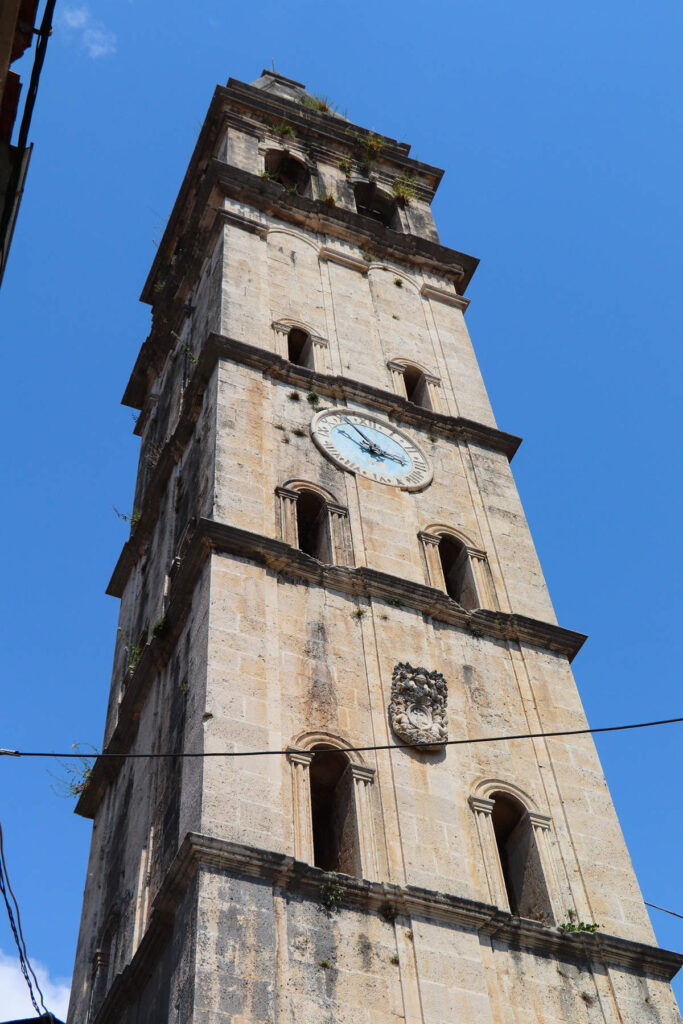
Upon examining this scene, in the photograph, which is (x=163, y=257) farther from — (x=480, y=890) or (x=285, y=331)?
(x=480, y=890)

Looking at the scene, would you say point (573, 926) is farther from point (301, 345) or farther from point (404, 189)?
point (404, 189)

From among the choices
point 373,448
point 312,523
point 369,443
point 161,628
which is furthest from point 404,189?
point 161,628

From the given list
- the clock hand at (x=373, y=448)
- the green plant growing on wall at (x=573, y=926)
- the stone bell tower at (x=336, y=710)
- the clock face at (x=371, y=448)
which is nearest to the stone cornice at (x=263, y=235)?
the stone bell tower at (x=336, y=710)

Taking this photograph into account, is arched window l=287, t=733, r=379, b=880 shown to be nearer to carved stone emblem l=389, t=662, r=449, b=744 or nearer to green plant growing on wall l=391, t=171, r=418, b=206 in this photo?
carved stone emblem l=389, t=662, r=449, b=744

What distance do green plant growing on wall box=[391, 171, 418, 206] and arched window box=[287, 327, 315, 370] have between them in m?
9.69

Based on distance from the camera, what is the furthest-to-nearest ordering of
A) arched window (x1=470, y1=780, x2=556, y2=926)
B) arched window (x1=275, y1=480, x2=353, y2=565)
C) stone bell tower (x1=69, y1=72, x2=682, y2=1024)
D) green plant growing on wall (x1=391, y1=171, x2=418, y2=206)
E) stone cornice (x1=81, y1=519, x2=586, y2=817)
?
green plant growing on wall (x1=391, y1=171, x2=418, y2=206)
arched window (x1=275, y1=480, x2=353, y2=565)
stone cornice (x1=81, y1=519, x2=586, y2=817)
arched window (x1=470, y1=780, x2=556, y2=926)
stone bell tower (x1=69, y1=72, x2=682, y2=1024)

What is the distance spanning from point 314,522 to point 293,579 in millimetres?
2597

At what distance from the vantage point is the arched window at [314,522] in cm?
2216

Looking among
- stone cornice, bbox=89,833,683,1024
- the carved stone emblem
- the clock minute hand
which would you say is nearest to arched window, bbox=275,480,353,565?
the clock minute hand

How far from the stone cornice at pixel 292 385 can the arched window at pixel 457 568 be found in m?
3.48

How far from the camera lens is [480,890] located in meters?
17.8

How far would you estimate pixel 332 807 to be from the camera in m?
18.7

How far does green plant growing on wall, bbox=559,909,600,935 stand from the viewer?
1778cm

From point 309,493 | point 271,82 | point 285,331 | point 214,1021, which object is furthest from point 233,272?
point 214,1021
